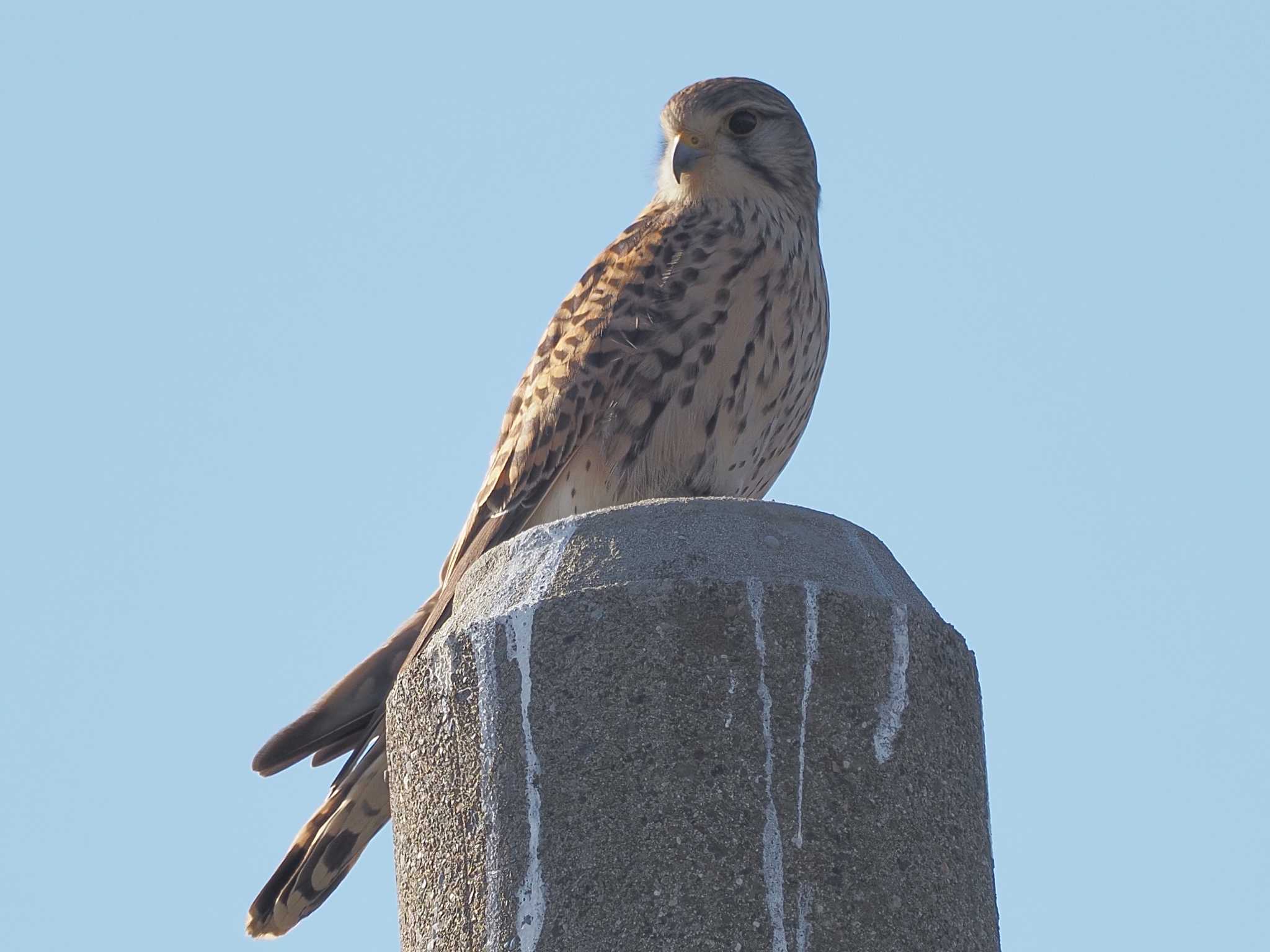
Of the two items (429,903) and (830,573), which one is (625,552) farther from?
(429,903)

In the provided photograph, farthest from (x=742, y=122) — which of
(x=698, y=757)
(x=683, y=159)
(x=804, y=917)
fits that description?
(x=804, y=917)

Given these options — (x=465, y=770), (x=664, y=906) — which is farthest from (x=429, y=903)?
(x=664, y=906)

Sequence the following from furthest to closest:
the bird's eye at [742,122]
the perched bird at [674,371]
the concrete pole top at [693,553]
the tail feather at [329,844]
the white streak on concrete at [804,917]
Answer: the bird's eye at [742,122]
the perched bird at [674,371]
the tail feather at [329,844]
the concrete pole top at [693,553]
the white streak on concrete at [804,917]

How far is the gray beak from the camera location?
5.45m

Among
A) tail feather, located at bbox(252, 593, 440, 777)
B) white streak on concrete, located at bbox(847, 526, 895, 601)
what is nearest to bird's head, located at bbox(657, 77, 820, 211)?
tail feather, located at bbox(252, 593, 440, 777)

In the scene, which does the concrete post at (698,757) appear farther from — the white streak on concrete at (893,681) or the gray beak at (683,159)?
the gray beak at (683,159)

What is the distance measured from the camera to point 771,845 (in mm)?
2488

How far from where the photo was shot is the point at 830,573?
2.74 metres

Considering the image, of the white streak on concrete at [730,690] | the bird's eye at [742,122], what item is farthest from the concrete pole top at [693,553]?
the bird's eye at [742,122]

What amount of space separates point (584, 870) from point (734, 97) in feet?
11.9

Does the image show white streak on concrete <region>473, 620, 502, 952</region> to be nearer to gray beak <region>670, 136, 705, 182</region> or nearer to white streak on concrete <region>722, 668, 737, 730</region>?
white streak on concrete <region>722, 668, 737, 730</region>

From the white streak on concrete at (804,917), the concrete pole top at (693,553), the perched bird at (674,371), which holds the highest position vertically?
the perched bird at (674,371)

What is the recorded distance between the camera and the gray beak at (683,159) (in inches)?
215

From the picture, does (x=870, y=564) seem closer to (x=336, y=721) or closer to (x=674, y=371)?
(x=336, y=721)
